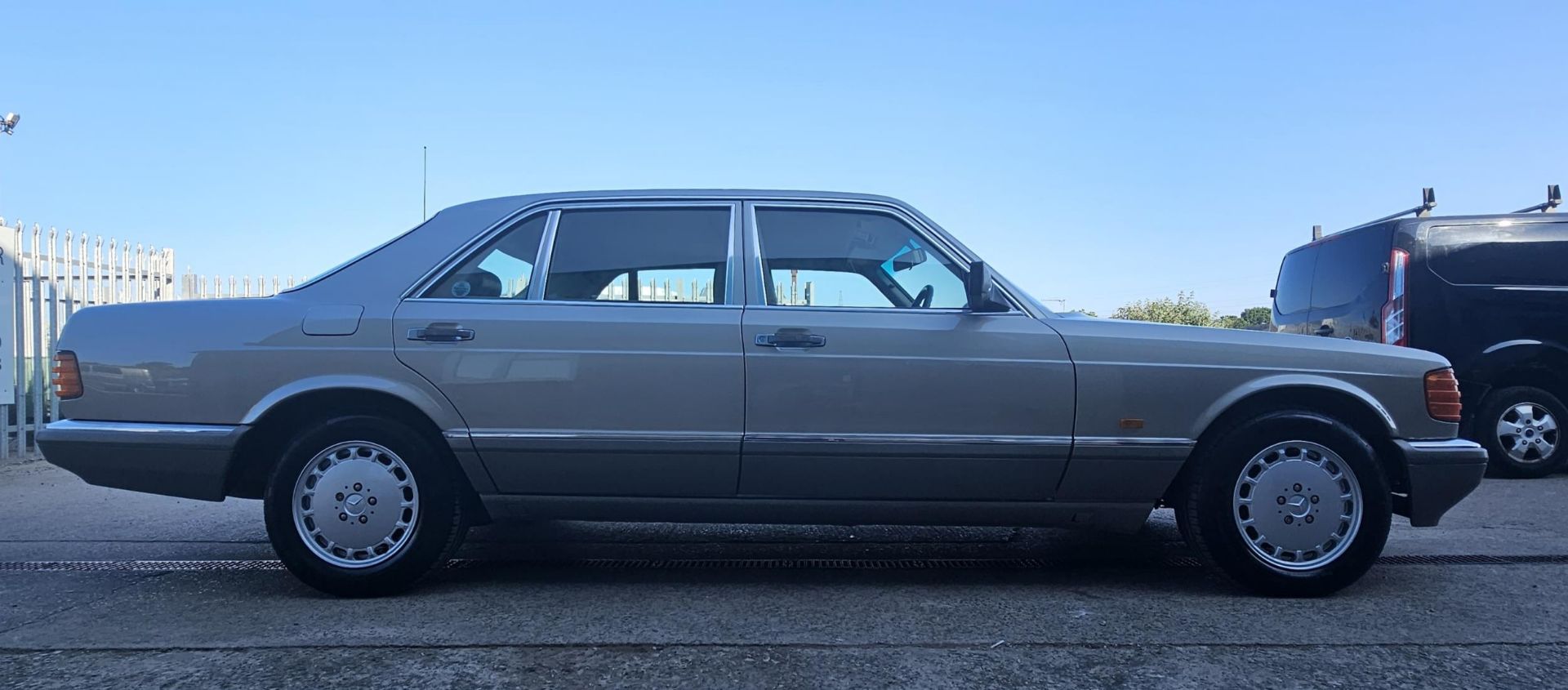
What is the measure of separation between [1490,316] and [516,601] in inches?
269

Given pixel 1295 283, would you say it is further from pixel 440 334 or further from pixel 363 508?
pixel 363 508

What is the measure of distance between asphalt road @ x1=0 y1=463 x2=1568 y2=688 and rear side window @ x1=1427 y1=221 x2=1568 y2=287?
268 cm

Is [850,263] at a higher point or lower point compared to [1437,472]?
higher

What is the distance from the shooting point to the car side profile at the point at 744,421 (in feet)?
11.5

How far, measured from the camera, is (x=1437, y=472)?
3.55 metres

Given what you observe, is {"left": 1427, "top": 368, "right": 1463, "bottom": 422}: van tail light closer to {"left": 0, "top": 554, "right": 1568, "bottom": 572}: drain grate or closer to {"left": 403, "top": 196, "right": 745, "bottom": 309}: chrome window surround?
{"left": 0, "top": 554, "right": 1568, "bottom": 572}: drain grate

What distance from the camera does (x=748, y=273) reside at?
371cm

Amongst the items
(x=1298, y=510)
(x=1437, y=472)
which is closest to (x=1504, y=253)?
(x=1437, y=472)

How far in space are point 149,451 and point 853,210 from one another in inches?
107

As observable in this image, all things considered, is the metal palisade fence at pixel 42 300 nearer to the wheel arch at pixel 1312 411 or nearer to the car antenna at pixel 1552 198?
the wheel arch at pixel 1312 411

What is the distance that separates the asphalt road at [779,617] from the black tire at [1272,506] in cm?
9

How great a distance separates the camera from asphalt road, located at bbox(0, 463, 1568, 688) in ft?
8.82

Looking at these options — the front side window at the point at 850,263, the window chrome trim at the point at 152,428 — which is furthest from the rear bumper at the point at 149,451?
the front side window at the point at 850,263

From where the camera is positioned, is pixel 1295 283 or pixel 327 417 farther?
pixel 1295 283
